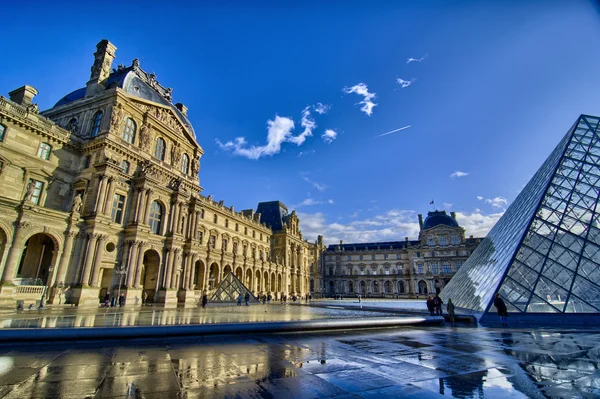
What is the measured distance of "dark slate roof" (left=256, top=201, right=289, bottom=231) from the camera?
64.6 metres

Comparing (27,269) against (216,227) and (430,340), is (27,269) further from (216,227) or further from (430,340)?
(430,340)

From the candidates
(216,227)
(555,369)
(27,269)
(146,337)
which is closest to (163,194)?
(27,269)

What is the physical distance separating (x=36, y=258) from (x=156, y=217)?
9.49m

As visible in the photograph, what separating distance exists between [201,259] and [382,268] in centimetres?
6333

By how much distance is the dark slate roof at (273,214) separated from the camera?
212 ft

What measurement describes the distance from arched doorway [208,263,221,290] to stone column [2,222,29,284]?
2224 centimetres

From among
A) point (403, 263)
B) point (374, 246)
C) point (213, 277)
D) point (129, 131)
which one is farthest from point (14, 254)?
point (374, 246)

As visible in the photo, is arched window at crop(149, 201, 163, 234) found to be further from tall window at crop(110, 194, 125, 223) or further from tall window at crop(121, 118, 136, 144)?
tall window at crop(121, 118, 136, 144)

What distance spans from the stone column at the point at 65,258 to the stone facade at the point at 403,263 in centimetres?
7446

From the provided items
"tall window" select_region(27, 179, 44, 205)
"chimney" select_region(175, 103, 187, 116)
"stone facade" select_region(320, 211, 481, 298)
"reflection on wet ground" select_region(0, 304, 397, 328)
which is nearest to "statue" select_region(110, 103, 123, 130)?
"tall window" select_region(27, 179, 44, 205)

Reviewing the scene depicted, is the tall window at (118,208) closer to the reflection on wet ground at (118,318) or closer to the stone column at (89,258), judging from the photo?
the stone column at (89,258)

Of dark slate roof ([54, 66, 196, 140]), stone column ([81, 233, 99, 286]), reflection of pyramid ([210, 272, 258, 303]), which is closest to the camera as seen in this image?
stone column ([81, 233, 99, 286])

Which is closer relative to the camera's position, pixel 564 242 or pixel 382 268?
pixel 564 242

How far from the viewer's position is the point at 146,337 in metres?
7.86
